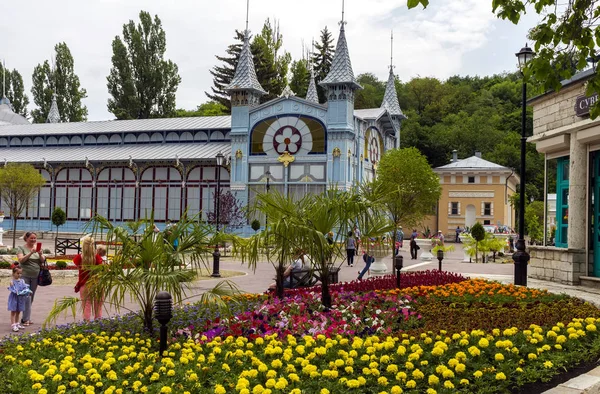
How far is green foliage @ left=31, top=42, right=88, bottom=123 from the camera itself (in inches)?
2413

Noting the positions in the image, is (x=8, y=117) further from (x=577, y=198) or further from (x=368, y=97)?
(x=577, y=198)

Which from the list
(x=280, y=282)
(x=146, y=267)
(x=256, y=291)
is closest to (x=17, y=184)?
(x=256, y=291)

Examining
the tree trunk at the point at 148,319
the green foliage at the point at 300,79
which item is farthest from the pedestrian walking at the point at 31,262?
the green foliage at the point at 300,79

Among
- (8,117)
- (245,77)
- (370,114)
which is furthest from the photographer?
(8,117)

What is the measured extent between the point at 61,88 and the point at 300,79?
970 inches

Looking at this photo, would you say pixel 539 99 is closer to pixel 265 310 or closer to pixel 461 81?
pixel 265 310

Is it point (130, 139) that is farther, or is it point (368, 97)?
point (368, 97)

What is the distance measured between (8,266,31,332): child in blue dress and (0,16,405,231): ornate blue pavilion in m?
24.5

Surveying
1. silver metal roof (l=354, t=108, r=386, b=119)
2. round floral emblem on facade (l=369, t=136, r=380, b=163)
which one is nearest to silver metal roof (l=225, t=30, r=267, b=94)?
silver metal roof (l=354, t=108, r=386, b=119)

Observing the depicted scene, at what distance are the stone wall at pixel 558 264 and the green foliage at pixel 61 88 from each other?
2174 inches

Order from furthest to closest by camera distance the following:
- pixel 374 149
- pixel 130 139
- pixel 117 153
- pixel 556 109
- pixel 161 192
A: pixel 130 139 → pixel 117 153 → pixel 374 149 → pixel 161 192 → pixel 556 109

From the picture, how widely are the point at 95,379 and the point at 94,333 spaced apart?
2140 millimetres

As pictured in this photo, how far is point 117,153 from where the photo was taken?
43.6 m

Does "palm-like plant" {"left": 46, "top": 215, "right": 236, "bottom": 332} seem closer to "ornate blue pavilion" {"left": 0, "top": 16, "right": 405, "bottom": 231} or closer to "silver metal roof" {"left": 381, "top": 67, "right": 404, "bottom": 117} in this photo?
"ornate blue pavilion" {"left": 0, "top": 16, "right": 405, "bottom": 231}
